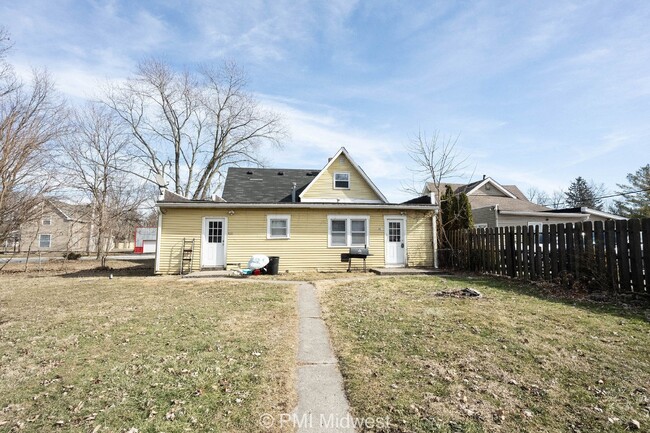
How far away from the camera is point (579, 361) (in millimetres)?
3938

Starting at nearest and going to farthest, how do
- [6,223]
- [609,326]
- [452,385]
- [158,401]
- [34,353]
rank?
[158,401], [452,385], [34,353], [609,326], [6,223]

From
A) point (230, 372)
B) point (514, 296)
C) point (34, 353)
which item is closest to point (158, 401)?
point (230, 372)

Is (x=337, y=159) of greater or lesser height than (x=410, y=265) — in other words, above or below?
above

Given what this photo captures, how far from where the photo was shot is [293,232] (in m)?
15.1

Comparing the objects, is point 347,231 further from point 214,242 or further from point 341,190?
point 214,242

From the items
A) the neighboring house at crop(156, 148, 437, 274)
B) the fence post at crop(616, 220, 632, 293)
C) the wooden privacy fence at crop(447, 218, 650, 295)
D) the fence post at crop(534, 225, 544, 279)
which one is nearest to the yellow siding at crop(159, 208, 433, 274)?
the neighboring house at crop(156, 148, 437, 274)

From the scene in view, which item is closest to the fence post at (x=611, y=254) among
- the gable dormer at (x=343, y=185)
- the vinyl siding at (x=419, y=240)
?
the vinyl siding at (x=419, y=240)

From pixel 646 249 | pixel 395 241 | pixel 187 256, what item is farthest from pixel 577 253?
pixel 187 256

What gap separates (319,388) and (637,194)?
42.6 m

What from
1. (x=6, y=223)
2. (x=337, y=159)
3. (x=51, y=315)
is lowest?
(x=51, y=315)

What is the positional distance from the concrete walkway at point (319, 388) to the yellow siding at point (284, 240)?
9359 mm

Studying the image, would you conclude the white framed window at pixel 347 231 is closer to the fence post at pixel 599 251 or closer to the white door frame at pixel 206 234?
the white door frame at pixel 206 234

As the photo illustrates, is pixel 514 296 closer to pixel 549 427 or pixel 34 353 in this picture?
pixel 549 427

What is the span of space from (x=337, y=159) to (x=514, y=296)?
42.1 ft
